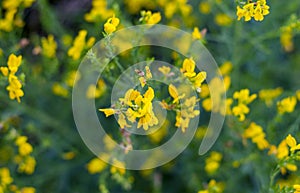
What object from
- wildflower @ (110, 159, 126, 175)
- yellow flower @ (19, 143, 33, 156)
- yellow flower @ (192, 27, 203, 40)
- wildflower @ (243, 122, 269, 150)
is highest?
yellow flower @ (192, 27, 203, 40)

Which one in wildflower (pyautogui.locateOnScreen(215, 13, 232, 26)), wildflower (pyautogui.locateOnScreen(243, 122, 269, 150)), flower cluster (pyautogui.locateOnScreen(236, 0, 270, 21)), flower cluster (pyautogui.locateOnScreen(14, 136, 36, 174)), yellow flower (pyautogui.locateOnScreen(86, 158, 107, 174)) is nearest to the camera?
flower cluster (pyautogui.locateOnScreen(236, 0, 270, 21))

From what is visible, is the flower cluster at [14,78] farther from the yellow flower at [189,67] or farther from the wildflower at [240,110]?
the wildflower at [240,110]

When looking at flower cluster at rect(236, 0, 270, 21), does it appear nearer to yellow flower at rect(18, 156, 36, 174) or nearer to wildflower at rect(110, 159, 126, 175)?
wildflower at rect(110, 159, 126, 175)

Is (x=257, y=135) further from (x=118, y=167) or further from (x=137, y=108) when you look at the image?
(x=137, y=108)

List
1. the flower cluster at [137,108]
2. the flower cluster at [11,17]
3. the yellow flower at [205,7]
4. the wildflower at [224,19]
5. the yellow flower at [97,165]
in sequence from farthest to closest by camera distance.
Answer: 1. the yellow flower at [205,7]
2. the wildflower at [224,19]
3. the yellow flower at [97,165]
4. the flower cluster at [11,17]
5. the flower cluster at [137,108]

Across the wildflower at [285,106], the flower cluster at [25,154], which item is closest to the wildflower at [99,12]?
the flower cluster at [25,154]

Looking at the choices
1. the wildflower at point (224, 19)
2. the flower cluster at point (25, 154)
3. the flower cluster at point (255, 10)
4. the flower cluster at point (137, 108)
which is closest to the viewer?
the flower cluster at point (137, 108)

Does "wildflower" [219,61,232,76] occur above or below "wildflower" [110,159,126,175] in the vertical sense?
above

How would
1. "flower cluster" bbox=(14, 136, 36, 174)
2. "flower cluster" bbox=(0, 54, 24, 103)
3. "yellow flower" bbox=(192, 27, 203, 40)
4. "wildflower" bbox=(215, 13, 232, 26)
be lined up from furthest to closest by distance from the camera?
"wildflower" bbox=(215, 13, 232, 26) → "flower cluster" bbox=(14, 136, 36, 174) → "yellow flower" bbox=(192, 27, 203, 40) → "flower cluster" bbox=(0, 54, 24, 103)

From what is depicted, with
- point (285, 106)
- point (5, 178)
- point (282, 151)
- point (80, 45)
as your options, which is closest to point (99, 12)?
point (80, 45)

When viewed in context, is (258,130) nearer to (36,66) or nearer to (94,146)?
(94,146)

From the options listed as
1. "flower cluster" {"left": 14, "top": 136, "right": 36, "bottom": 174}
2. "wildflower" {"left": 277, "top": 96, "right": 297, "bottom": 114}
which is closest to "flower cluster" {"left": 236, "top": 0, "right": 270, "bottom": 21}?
"wildflower" {"left": 277, "top": 96, "right": 297, "bottom": 114}
